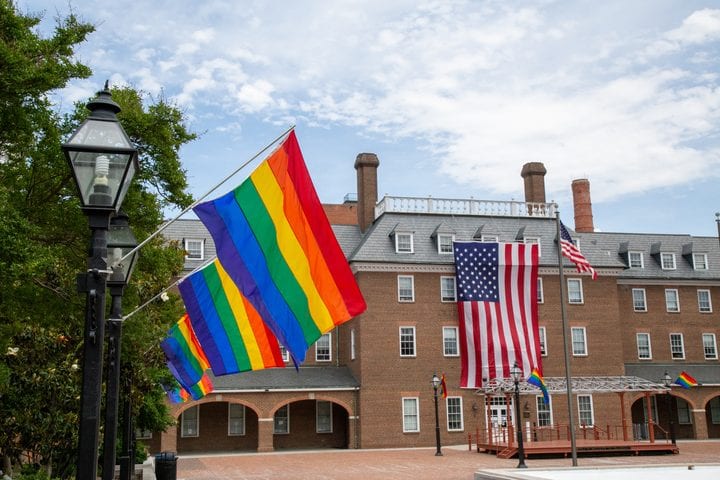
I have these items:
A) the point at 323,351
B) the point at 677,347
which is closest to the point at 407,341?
the point at 323,351

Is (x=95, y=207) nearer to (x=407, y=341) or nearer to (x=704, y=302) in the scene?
(x=407, y=341)

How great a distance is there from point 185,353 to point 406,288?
27.0 meters

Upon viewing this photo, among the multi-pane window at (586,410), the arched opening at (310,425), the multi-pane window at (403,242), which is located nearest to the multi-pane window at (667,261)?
the multi-pane window at (586,410)

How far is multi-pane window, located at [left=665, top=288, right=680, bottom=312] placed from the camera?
1903 inches

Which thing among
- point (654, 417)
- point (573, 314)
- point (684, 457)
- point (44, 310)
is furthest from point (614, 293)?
point (44, 310)

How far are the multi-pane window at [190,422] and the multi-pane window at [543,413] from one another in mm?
18595

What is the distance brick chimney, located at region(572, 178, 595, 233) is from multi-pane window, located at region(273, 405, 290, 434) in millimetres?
25251

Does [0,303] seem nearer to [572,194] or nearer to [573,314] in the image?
[573,314]

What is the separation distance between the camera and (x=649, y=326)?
157 ft

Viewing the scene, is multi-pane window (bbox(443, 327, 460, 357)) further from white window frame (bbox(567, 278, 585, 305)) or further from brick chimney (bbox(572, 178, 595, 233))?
brick chimney (bbox(572, 178, 595, 233))

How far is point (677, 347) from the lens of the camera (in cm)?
4806

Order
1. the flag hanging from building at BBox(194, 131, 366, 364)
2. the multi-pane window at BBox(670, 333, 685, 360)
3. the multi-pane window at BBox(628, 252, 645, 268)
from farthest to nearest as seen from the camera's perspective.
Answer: the multi-pane window at BBox(628, 252, 645, 268)
the multi-pane window at BBox(670, 333, 685, 360)
the flag hanging from building at BBox(194, 131, 366, 364)

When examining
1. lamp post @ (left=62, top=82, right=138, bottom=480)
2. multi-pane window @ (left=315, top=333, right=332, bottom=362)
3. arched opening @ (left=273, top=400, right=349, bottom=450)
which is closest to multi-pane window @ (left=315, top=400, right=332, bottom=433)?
arched opening @ (left=273, top=400, right=349, bottom=450)

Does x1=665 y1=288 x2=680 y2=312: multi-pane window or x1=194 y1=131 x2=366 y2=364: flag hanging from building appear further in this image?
x1=665 y1=288 x2=680 y2=312: multi-pane window
